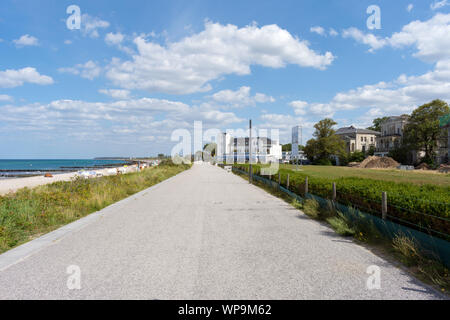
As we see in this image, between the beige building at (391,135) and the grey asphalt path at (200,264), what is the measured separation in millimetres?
61871

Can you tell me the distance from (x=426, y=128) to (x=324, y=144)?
19.6 meters

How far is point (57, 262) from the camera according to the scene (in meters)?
5.31

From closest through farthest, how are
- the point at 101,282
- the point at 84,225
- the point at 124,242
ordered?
1. the point at 101,282
2. the point at 124,242
3. the point at 84,225

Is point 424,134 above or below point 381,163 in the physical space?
above

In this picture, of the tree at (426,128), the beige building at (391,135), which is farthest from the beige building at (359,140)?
the tree at (426,128)

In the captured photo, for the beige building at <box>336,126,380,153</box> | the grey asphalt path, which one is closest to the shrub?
the grey asphalt path

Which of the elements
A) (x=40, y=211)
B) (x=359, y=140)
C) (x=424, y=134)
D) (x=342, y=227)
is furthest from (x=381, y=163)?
(x=40, y=211)

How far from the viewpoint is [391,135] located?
204 feet

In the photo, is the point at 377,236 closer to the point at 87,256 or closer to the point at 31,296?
the point at 87,256

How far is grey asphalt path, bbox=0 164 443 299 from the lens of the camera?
4.04 meters

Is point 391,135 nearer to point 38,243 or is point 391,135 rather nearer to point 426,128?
point 426,128

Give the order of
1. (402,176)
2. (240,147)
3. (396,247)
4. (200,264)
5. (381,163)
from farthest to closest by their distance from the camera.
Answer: (240,147) < (381,163) < (402,176) < (396,247) < (200,264)
